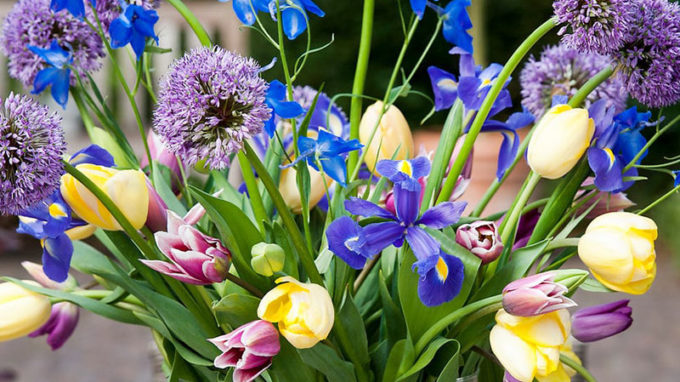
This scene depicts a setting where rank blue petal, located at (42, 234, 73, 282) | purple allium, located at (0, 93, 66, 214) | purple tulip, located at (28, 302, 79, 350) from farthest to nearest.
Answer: purple tulip, located at (28, 302, 79, 350), blue petal, located at (42, 234, 73, 282), purple allium, located at (0, 93, 66, 214)

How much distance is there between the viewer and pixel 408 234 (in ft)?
1.42

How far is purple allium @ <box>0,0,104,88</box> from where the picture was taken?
52cm

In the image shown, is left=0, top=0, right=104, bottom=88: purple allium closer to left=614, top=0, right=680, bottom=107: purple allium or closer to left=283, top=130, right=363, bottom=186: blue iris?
left=283, top=130, right=363, bottom=186: blue iris

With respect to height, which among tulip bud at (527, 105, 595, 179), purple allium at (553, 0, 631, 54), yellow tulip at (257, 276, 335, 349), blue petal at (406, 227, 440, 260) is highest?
purple allium at (553, 0, 631, 54)

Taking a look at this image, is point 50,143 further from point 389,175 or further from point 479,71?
point 479,71

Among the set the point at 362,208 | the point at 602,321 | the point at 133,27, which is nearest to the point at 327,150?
the point at 362,208

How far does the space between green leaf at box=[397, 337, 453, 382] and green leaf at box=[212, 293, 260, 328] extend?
0.09 metres

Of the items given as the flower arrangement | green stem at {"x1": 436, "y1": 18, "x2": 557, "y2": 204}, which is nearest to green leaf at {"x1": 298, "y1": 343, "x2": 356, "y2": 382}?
the flower arrangement

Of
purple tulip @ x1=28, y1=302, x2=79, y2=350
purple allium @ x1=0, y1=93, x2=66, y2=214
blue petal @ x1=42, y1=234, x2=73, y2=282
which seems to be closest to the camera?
purple allium @ x1=0, y1=93, x2=66, y2=214

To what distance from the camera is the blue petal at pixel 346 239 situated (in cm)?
42

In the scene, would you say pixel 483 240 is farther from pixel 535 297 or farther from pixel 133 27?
pixel 133 27

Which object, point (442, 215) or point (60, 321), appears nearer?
point (442, 215)

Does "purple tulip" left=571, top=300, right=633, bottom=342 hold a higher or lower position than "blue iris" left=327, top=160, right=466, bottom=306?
lower

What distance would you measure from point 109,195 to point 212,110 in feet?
0.32
